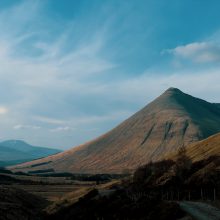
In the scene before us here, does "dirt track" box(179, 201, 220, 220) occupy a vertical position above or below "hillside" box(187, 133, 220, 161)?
below

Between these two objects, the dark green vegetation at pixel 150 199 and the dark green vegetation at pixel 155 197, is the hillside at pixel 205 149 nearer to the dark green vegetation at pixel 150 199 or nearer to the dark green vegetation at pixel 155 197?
the dark green vegetation at pixel 155 197

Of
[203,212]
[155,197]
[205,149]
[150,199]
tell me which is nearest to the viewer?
[203,212]

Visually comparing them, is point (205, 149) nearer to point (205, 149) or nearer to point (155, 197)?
point (205, 149)

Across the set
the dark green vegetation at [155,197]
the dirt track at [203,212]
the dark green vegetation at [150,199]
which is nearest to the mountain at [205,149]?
the dark green vegetation at [155,197]

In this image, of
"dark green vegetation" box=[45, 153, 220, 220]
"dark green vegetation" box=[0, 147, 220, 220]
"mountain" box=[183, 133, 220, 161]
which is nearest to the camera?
"dark green vegetation" box=[45, 153, 220, 220]

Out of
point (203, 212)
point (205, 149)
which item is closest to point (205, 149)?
point (205, 149)

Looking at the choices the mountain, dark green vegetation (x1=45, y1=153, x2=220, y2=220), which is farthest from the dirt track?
the mountain

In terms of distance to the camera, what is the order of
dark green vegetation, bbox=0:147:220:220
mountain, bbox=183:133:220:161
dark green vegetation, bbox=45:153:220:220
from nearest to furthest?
dark green vegetation, bbox=45:153:220:220 → dark green vegetation, bbox=0:147:220:220 → mountain, bbox=183:133:220:161

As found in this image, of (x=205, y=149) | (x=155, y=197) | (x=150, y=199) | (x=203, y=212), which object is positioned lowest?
(x=203, y=212)

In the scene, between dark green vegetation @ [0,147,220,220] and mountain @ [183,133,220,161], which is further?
mountain @ [183,133,220,161]

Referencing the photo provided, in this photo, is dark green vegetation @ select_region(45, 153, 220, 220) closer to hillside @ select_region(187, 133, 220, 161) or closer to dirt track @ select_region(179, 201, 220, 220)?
dirt track @ select_region(179, 201, 220, 220)

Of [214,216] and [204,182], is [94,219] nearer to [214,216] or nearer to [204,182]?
[204,182]

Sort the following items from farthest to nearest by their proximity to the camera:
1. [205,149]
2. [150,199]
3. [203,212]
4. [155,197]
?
[205,149] < [155,197] < [150,199] < [203,212]

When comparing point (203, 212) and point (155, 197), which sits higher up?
point (155, 197)
